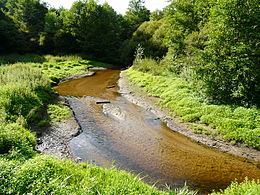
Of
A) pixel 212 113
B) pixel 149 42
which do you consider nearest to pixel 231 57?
pixel 212 113

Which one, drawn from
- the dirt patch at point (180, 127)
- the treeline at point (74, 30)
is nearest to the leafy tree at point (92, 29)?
the treeline at point (74, 30)

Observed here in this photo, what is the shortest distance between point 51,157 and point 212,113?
8698mm

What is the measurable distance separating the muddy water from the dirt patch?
36 cm

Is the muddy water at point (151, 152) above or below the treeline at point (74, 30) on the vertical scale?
below

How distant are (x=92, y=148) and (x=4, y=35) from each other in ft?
117

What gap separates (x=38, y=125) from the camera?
9.73 metres

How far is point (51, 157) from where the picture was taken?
606cm

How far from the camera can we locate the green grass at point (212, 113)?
8.88 metres

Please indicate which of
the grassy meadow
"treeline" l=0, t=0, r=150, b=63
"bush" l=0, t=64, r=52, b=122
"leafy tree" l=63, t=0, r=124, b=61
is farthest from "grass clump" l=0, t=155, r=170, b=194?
"leafy tree" l=63, t=0, r=124, b=61

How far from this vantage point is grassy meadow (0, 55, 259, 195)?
4.26m

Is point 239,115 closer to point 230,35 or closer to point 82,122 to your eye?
point 230,35

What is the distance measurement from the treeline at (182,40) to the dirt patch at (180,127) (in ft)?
9.76

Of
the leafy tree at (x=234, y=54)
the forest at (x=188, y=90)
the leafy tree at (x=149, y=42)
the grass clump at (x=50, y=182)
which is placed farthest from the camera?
the leafy tree at (x=149, y=42)

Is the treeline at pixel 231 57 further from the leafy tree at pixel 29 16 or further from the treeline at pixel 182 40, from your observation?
the leafy tree at pixel 29 16
